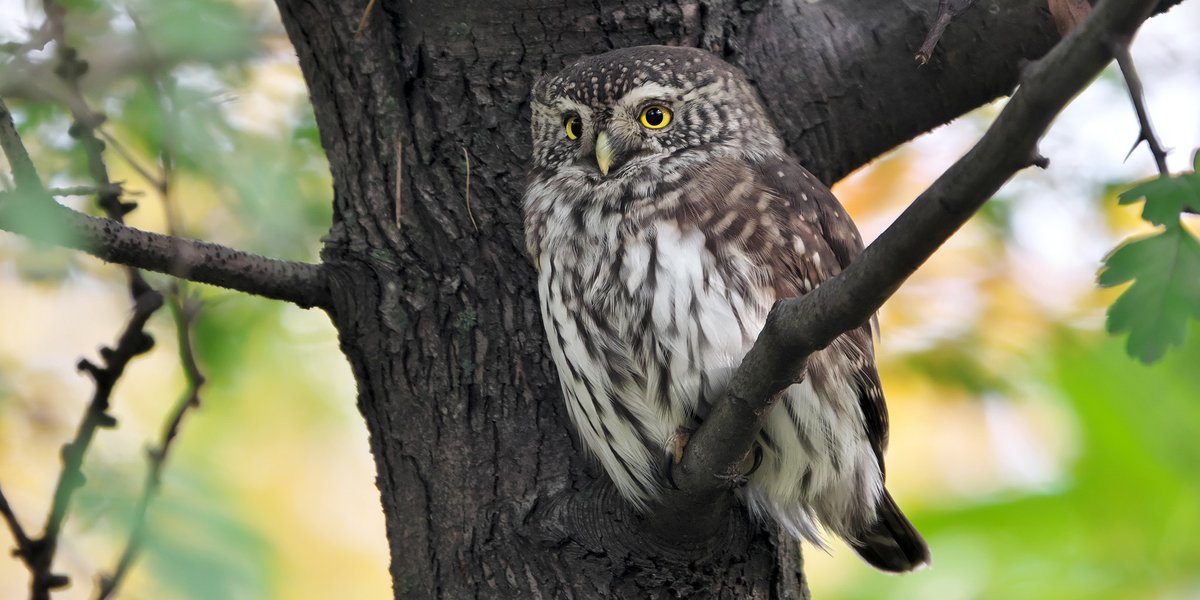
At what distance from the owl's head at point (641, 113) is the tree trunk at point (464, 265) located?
83 millimetres

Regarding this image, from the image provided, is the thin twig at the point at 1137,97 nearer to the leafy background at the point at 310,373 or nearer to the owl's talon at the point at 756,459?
the leafy background at the point at 310,373

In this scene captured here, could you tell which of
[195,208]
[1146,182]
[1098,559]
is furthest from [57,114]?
[1098,559]

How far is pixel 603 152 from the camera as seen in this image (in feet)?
9.47

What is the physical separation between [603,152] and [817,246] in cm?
59

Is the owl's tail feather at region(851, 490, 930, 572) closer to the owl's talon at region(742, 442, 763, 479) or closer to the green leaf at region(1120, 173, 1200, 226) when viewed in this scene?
the owl's talon at region(742, 442, 763, 479)

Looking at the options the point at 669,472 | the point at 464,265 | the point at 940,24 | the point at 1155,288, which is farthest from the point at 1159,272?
the point at 464,265

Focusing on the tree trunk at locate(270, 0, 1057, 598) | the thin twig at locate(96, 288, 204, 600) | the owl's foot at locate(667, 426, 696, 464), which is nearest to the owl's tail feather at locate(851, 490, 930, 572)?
the tree trunk at locate(270, 0, 1057, 598)

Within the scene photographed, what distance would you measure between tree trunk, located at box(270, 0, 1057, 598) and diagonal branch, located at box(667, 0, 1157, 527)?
504 millimetres

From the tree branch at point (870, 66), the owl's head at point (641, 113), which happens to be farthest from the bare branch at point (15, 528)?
the tree branch at point (870, 66)

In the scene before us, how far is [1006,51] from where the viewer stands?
274cm

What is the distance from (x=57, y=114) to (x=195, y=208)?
486mm

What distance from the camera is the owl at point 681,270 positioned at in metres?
2.51

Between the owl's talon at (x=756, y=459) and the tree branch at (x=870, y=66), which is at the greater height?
the tree branch at (x=870, y=66)

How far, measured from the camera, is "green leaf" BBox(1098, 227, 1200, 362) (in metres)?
1.61
